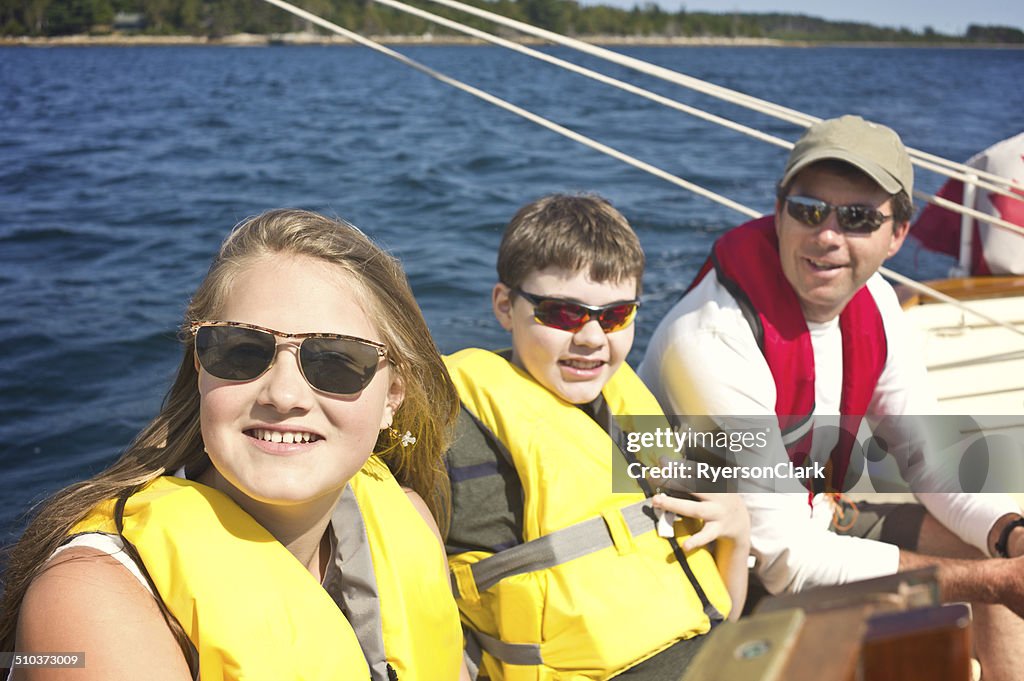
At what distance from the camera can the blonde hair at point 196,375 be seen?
1.53m

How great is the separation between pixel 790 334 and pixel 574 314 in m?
0.73

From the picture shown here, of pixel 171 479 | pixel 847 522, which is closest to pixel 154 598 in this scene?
pixel 171 479

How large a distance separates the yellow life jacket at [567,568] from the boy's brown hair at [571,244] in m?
0.26

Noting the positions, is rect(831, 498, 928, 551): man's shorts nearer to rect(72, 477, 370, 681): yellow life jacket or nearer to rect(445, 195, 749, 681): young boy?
rect(445, 195, 749, 681): young boy

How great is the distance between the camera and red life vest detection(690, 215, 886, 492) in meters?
2.51

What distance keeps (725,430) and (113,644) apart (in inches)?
63.4

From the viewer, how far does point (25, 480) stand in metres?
3.70

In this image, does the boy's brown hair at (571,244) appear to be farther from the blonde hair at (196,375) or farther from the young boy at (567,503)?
the blonde hair at (196,375)

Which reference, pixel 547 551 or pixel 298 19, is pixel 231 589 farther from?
pixel 298 19

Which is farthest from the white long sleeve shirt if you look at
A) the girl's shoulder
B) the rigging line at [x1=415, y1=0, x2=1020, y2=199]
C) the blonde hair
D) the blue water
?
the blue water

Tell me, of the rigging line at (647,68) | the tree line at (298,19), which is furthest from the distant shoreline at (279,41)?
the rigging line at (647,68)

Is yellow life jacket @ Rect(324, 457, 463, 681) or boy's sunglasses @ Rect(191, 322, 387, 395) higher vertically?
boy's sunglasses @ Rect(191, 322, 387, 395)

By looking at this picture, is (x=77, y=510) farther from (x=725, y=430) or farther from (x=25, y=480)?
(x=25, y=480)

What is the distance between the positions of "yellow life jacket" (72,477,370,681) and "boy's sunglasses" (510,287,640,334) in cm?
86
